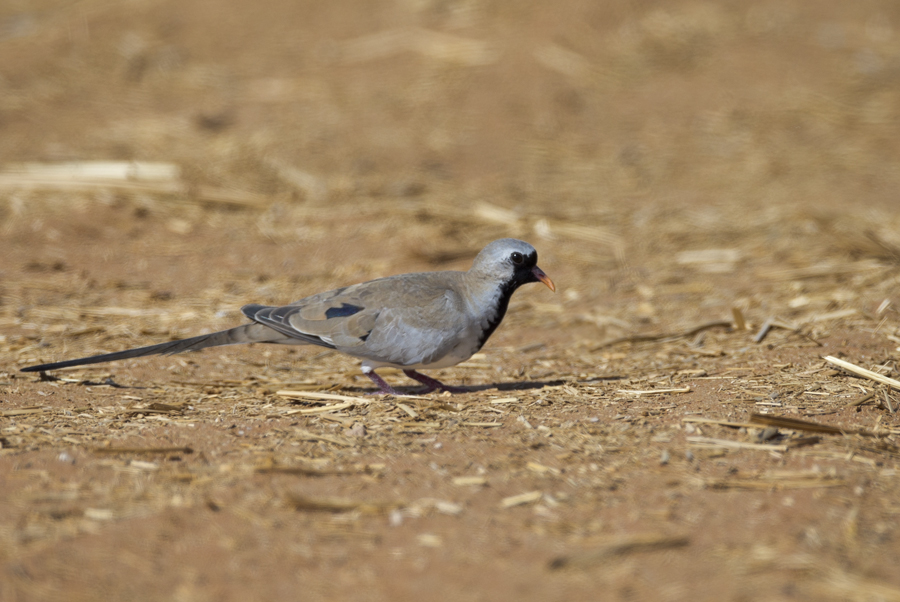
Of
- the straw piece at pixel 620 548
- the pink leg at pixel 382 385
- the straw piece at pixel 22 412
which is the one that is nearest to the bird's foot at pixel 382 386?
the pink leg at pixel 382 385

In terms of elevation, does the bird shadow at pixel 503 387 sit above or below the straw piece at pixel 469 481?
above

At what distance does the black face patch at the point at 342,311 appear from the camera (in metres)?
5.15

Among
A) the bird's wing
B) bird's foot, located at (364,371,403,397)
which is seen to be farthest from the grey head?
bird's foot, located at (364,371,403,397)

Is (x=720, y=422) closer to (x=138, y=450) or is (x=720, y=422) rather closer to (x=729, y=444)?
(x=729, y=444)

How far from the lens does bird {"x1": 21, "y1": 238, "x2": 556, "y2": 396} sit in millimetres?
5023

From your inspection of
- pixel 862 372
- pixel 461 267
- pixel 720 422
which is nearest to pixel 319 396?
pixel 720 422

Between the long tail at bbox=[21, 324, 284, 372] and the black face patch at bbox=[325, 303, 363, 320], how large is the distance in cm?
31

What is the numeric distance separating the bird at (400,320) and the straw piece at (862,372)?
1650 mm

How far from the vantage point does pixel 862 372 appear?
481 centimetres

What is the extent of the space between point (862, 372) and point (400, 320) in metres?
2.48

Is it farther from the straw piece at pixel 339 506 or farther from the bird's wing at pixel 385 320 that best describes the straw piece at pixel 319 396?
the straw piece at pixel 339 506

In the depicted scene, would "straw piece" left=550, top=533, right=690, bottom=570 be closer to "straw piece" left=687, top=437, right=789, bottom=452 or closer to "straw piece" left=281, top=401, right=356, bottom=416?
"straw piece" left=687, top=437, right=789, bottom=452

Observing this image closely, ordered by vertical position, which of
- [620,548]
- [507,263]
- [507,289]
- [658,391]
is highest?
[507,263]

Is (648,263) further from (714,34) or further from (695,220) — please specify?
(714,34)
